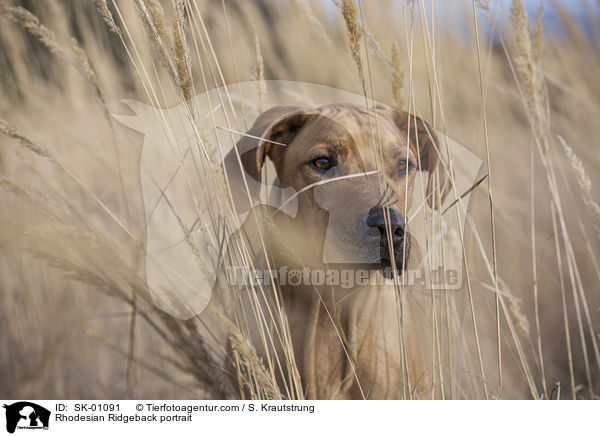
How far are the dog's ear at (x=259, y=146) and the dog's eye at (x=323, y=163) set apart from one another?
0.38 ft

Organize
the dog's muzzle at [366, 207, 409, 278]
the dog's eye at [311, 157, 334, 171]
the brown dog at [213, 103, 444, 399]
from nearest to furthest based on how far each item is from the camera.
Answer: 1. the dog's muzzle at [366, 207, 409, 278]
2. the brown dog at [213, 103, 444, 399]
3. the dog's eye at [311, 157, 334, 171]

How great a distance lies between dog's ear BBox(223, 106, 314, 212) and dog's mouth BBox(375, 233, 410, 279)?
390 millimetres

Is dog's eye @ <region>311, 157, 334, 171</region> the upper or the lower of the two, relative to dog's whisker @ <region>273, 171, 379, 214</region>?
upper

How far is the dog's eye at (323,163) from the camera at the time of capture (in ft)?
4.10

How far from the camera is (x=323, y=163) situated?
1.25 m

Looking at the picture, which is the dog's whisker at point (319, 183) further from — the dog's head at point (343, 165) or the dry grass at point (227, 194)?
the dry grass at point (227, 194)

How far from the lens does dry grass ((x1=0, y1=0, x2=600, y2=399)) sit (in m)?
1.12

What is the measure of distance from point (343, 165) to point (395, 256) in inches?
12.7
